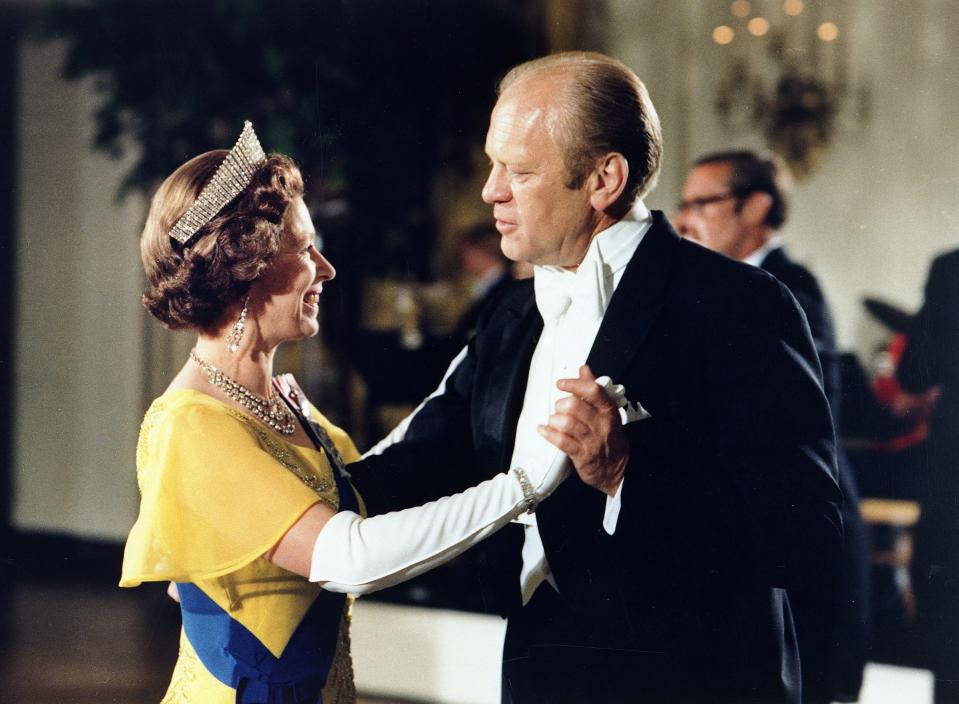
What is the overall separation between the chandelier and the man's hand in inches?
155

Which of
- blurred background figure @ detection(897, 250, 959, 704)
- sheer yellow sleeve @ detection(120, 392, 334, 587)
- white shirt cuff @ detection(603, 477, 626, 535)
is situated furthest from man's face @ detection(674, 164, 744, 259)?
sheer yellow sleeve @ detection(120, 392, 334, 587)

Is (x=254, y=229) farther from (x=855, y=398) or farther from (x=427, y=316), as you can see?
(x=427, y=316)

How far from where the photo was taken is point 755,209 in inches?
111

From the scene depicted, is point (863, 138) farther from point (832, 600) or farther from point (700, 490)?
point (700, 490)

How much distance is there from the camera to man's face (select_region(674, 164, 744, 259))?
2803mm

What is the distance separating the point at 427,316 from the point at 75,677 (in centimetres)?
316

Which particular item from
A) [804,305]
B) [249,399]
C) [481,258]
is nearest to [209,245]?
[249,399]

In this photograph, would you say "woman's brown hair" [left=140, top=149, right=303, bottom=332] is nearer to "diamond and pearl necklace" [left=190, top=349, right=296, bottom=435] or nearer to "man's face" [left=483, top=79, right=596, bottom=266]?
"diamond and pearl necklace" [left=190, top=349, right=296, bottom=435]

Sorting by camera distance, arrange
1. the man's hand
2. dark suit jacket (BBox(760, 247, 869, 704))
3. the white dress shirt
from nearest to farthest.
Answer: the man's hand → dark suit jacket (BBox(760, 247, 869, 704)) → the white dress shirt

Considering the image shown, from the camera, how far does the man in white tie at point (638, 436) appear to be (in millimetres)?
1714

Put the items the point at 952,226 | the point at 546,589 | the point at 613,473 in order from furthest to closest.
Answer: the point at 952,226, the point at 546,589, the point at 613,473

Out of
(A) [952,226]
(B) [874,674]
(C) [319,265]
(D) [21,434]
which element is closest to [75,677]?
(D) [21,434]

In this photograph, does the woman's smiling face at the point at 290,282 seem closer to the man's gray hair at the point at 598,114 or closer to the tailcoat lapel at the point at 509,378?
the tailcoat lapel at the point at 509,378

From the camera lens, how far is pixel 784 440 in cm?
172
